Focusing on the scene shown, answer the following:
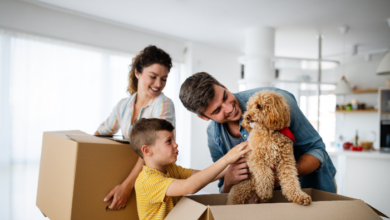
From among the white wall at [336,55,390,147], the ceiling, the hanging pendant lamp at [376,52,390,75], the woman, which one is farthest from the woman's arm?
the white wall at [336,55,390,147]

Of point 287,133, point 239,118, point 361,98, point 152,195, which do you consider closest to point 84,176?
point 152,195

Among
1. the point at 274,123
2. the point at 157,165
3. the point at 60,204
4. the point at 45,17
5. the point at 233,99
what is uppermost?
the point at 45,17

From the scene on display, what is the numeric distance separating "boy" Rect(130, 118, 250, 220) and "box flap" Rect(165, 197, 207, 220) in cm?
14

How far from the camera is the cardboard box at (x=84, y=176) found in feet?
3.42

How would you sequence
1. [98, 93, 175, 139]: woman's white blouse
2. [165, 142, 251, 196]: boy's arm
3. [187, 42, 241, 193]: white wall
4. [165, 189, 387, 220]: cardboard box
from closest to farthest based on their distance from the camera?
[165, 189, 387, 220]: cardboard box
[165, 142, 251, 196]: boy's arm
[98, 93, 175, 139]: woman's white blouse
[187, 42, 241, 193]: white wall

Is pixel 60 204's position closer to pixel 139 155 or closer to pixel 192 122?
pixel 139 155

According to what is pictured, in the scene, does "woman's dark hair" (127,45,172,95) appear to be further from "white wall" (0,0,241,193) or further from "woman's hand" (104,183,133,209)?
"white wall" (0,0,241,193)

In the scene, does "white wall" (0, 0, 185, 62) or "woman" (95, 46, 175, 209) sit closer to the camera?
"woman" (95, 46, 175, 209)

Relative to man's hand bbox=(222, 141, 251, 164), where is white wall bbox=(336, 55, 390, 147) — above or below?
above

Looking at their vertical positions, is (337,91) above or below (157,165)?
above

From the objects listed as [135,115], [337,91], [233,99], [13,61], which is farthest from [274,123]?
[337,91]

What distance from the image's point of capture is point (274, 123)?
1.01m

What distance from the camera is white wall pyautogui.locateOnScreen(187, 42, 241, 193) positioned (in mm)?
5219

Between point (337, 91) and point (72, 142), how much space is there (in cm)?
464
